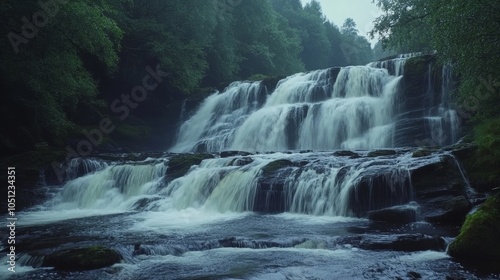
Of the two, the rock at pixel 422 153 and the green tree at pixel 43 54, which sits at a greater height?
the green tree at pixel 43 54

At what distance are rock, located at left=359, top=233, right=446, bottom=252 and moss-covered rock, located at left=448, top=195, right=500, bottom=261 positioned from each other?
1.40 ft

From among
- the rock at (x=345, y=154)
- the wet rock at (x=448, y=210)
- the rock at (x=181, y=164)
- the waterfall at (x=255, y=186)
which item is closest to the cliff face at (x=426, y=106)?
the rock at (x=345, y=154)

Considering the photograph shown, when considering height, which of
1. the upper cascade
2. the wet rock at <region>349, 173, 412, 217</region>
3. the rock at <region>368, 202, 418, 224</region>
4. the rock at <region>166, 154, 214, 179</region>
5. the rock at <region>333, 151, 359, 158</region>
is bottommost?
the rock at <region>368, 202, 418, 224</region>

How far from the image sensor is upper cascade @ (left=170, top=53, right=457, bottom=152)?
19859mm

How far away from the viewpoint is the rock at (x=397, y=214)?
10131mm

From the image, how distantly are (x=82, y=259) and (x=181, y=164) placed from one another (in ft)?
30.9

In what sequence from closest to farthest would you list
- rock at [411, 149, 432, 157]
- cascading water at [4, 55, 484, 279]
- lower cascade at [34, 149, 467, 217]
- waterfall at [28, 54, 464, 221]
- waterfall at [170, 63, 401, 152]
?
cascading water at [4, 55, 484, 279], lower cascade at [34, 149, 467, 217], waterfall at [28, 54, 464, 221], rock at [411, 149, 432, 157], waterfall at [170, 63, 401, 152]

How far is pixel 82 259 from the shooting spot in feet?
23.2

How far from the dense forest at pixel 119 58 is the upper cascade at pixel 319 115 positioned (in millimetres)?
3908

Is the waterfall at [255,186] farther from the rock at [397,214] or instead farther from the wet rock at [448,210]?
the wet rock at [448,210]

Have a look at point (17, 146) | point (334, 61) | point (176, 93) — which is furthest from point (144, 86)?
point (334, 61)

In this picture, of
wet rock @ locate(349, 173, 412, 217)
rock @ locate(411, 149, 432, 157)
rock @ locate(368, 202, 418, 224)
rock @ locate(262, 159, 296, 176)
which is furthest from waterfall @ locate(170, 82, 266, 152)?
rock @ locate(368, 202, 418, 224)

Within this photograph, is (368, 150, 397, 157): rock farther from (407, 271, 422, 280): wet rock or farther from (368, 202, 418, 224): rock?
(407, 271, 422, 280): wet rock

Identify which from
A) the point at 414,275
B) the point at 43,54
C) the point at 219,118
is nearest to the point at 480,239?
the point at 414,275
